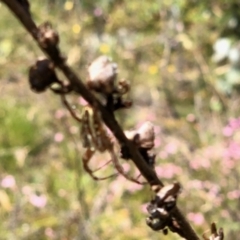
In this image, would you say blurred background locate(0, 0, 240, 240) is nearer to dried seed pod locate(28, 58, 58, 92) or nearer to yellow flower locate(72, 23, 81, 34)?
yellow flower locate(72, 23, 81, 34)

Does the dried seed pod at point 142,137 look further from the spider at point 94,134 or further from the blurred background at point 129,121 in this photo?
the blurred background at point 129,121

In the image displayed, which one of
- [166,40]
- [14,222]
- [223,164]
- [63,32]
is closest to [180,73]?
[166,40]

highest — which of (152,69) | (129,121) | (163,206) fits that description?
(152,69)

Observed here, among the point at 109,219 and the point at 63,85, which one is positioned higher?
the point at 109,219

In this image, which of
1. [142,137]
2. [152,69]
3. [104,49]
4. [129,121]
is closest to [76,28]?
[104,49]

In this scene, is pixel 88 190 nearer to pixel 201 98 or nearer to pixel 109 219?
pixel 109 219

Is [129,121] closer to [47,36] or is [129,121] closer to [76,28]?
[76,28]
